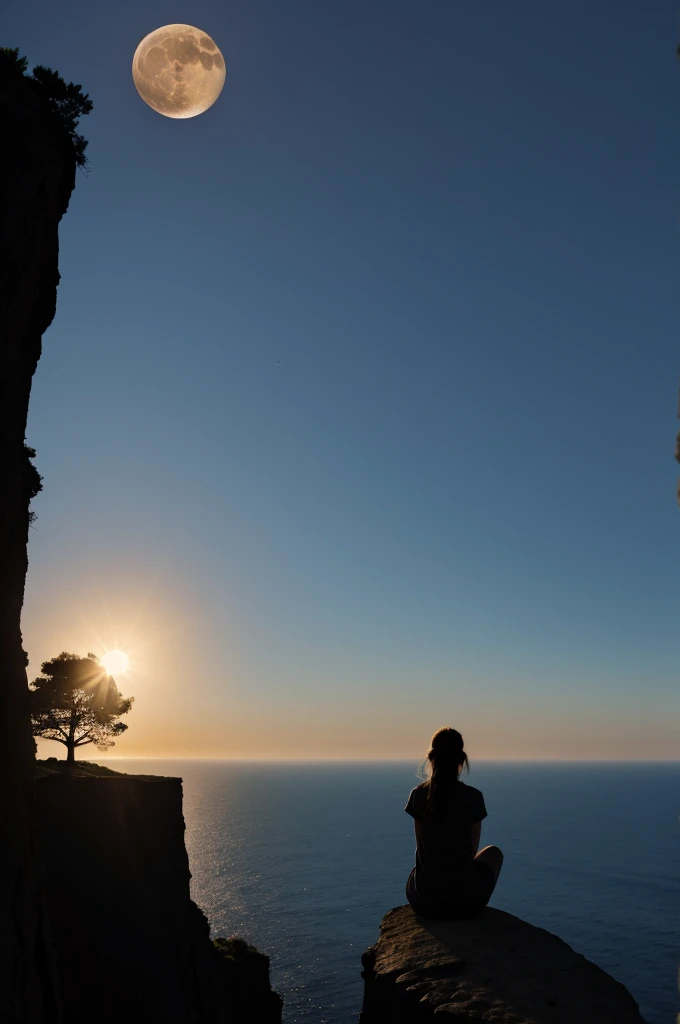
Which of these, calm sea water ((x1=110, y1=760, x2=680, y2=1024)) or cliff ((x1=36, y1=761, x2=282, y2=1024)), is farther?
calm sea water ((x1=110, y1=760, x2=680, y2=1024))

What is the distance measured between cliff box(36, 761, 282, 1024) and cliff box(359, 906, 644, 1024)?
1875cm

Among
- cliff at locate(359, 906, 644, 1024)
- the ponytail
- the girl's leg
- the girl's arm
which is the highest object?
the ponytail

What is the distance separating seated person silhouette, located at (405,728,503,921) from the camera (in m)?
6.39

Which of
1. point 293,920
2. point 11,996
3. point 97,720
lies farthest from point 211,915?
point 11,996

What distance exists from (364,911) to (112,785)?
102m

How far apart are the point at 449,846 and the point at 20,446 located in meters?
11.5

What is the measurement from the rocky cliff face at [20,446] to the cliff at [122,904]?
1139cm

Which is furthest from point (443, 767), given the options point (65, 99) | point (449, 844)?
point (65, 99)

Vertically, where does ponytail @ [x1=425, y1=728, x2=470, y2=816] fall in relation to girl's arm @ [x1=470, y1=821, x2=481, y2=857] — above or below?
above

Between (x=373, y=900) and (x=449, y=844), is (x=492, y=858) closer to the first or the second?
(x=449, y=844)

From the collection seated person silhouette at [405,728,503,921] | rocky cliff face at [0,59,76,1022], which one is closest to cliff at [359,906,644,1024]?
seated person silhouette at [405,728,503,921]

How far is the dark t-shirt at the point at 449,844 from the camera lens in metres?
6.40

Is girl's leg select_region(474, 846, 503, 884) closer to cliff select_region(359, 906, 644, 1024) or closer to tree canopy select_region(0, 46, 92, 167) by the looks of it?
cliff select_region(359, 906, 644, 1024)

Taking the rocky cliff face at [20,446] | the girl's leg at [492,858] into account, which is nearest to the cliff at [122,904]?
the rocky cliff face at [20,446]
